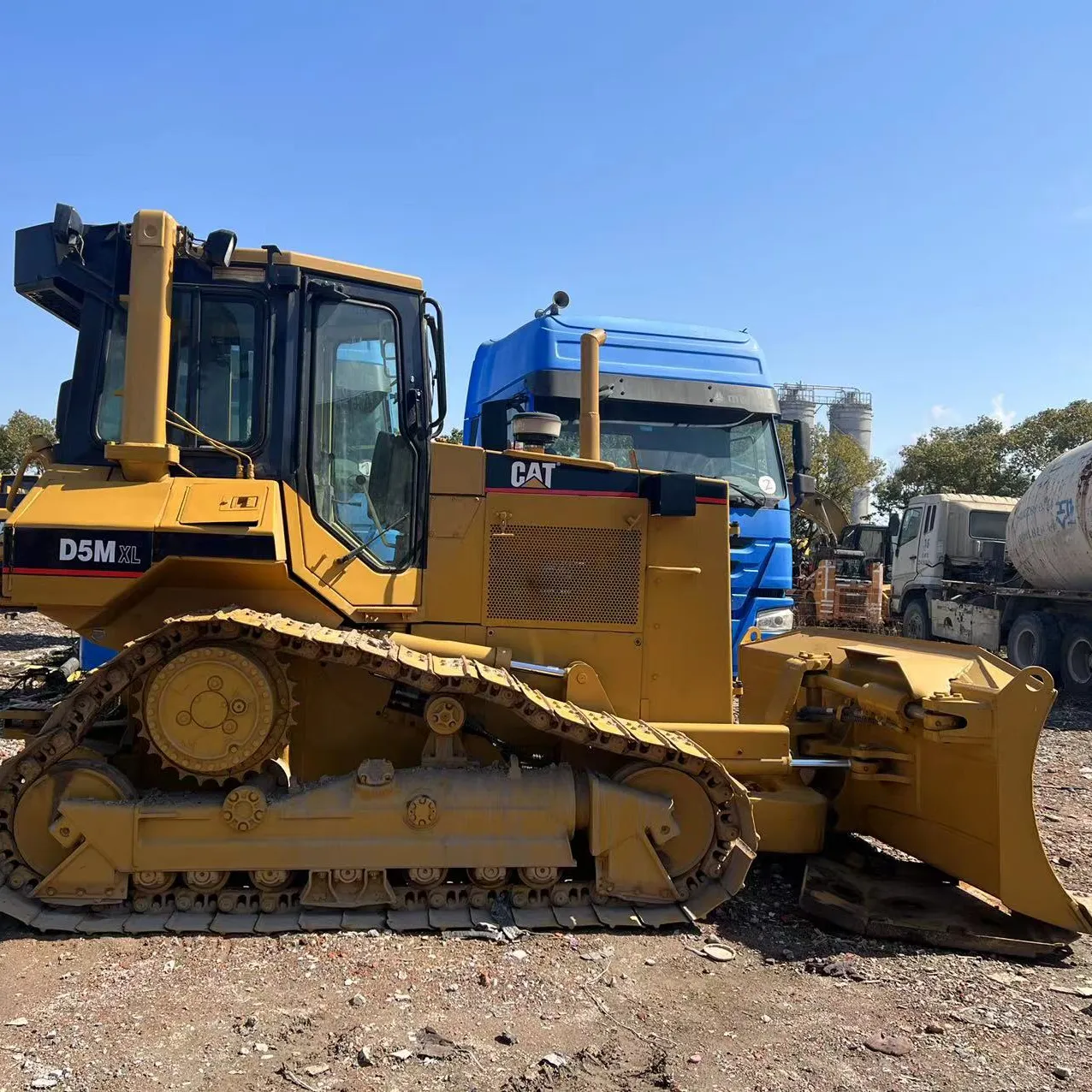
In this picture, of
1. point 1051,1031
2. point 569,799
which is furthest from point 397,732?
point 1051,1031

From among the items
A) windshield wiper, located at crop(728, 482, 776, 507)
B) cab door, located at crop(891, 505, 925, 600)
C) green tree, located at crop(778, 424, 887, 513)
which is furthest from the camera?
green tree, located at crop(778, 424, 887, 513)

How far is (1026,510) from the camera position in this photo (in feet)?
52.4

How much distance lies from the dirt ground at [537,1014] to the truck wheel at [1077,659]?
419 inches

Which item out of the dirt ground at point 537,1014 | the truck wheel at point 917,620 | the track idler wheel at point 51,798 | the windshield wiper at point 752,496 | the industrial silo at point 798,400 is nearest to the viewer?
the dirt ground at point 537,1014

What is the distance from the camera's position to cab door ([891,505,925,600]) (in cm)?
2047

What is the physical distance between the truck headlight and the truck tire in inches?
318

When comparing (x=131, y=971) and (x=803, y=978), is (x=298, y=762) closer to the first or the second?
(x=131, y=971)

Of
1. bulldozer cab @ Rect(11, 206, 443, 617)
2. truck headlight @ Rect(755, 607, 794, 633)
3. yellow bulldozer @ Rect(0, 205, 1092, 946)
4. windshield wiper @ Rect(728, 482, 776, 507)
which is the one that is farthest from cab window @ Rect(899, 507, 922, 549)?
bulldozer cab @ Rect(11, 206, 443, 617)

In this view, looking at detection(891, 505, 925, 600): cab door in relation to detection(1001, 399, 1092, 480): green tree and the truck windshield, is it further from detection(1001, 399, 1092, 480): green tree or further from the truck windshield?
detection(1001, 399, 1092, 480): green tree

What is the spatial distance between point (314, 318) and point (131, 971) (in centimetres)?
306

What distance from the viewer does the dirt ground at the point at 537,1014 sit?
3.28 m

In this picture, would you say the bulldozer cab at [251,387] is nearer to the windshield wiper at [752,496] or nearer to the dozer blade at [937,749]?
the dozer blade at [937,749]

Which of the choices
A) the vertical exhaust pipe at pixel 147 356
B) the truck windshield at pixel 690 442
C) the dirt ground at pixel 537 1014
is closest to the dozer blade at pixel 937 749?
the dirt ground at pixel 537 1014

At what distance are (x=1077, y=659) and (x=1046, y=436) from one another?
26.2 m
